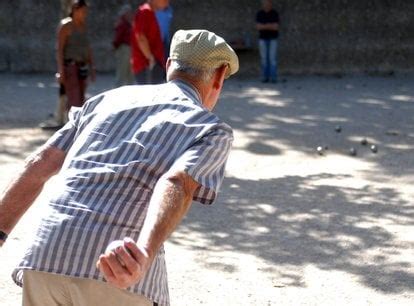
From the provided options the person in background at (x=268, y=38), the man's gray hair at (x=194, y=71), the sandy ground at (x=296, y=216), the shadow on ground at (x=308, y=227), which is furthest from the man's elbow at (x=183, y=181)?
the person in background at (x=268, y=38)

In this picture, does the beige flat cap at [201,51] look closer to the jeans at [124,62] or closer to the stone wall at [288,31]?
the jeans at [124,62]

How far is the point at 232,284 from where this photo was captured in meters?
6.50

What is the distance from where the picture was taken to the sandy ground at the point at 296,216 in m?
6.45

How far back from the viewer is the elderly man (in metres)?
3.05

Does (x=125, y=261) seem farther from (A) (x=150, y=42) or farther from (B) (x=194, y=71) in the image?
(A) (x=150, y=42)

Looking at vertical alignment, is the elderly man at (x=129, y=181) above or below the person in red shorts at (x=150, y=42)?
above

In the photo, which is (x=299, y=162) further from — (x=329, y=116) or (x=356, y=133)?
(x=329, y=116)

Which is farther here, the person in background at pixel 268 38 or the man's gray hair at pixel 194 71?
the person in background at pixel 268 38

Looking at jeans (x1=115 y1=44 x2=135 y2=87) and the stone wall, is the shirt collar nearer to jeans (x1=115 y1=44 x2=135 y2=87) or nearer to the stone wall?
jeans (x1=115 y1=44 x2=135 y2=87)

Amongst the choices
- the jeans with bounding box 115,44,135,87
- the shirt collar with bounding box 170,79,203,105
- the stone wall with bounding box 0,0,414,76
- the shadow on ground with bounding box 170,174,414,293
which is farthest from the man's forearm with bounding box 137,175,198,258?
the stone wall with bounding box 0,0,414,76

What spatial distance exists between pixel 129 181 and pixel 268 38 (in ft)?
56.8

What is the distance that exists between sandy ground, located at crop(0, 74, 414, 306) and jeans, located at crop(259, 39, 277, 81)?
4.66 meters

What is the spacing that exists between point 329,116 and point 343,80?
5.83m

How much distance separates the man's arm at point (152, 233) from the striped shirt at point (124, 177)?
0.05 m
